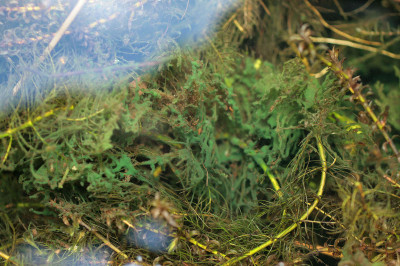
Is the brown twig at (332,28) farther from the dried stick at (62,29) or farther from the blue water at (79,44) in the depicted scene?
the dried stick at (62,29)

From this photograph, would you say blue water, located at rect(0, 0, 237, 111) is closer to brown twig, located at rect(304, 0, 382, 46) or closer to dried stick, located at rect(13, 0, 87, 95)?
dried stick, located at rect(13, 0, 87, 95)

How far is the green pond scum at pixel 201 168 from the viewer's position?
470 mm

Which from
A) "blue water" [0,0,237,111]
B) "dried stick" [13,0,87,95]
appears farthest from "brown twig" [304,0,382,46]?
"dried stick" [13,0,87,95]

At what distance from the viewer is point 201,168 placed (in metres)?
0.55

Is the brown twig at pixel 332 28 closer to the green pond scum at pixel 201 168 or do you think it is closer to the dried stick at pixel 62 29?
the green pond scum at pixel 201 168

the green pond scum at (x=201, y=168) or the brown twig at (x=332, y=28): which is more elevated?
the brown twig at (x=332, y=28)

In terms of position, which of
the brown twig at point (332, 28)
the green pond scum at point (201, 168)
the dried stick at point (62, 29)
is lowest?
the green pond scum at point (201, 168)

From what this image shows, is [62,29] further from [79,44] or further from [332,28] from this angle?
[332,28]

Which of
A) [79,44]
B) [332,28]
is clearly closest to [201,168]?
[79,44]

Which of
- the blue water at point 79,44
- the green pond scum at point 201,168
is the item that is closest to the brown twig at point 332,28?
the green pond scum at point 201,168

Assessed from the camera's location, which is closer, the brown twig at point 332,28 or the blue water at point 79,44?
the blue water at point 79,44

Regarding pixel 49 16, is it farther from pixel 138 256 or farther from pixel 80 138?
pixel 138 256

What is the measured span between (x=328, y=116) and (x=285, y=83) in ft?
0.33

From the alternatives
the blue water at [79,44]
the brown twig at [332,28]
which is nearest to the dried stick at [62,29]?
the blue water at [79,44]
